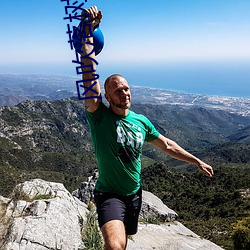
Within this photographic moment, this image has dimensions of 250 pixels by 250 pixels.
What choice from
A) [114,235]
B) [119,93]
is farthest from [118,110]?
[114,235]

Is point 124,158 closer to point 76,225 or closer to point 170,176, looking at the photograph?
point 76,225

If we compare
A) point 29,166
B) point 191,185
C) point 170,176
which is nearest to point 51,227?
point 191,185

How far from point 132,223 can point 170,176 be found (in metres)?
86.4

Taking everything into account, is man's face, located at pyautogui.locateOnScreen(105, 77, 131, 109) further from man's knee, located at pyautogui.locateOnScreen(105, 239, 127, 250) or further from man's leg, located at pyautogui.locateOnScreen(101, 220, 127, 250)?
man's knee, located at pyautogui.locateOnScreen(105, 239, 127, 250)

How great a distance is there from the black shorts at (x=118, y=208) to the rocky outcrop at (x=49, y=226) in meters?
2.81

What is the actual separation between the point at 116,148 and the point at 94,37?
1482mm

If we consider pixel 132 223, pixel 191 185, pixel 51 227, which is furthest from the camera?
pixel 191 185

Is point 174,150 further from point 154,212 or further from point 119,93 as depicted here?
point 154,212

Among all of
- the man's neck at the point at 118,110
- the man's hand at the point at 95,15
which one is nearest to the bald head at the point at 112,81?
the man's neck at the point at 118,110

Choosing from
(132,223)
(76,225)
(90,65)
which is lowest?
(76,225)

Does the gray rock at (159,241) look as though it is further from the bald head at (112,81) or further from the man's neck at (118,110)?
the bald head at (112,81)

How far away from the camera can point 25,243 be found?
249 inches

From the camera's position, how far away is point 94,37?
157 inches

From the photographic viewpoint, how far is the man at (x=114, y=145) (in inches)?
148
